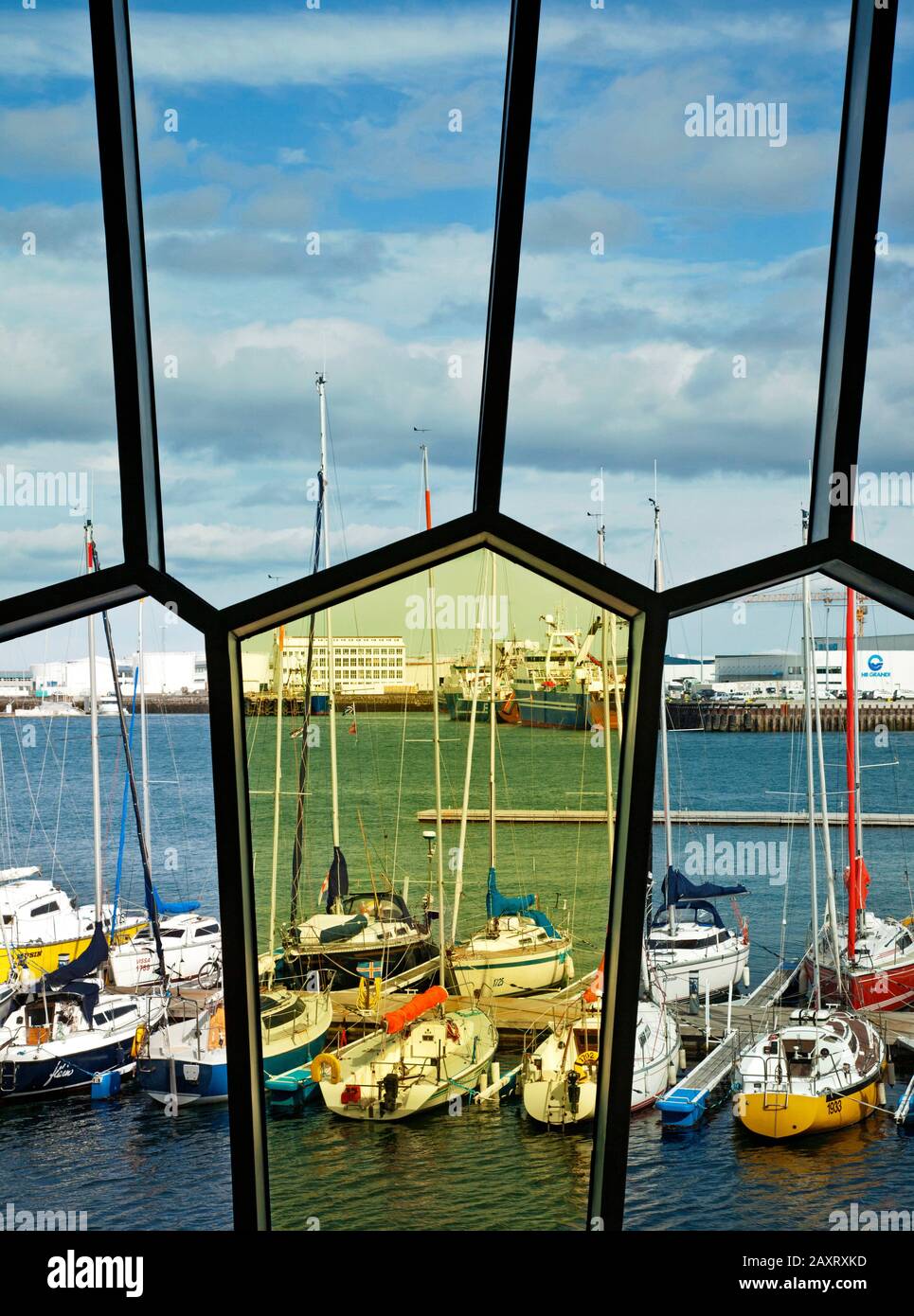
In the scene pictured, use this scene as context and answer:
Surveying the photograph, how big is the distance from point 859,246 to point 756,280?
29.0 inches

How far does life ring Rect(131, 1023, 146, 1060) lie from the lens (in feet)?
28.7

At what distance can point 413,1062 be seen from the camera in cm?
914

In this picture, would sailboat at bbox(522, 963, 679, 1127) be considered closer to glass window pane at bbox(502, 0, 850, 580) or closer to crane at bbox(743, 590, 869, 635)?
crane at bbox(743, 590, 869, 635)

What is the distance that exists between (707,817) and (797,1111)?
6.82 meters

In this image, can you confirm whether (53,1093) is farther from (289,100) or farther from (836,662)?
(289,100)

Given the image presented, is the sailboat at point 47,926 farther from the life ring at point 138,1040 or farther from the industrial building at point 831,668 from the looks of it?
the industrial building at point 831,668

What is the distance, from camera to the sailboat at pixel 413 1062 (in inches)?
358

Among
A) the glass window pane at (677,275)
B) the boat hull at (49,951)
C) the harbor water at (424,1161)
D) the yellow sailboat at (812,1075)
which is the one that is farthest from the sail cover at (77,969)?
the glass window pane at (677,275)

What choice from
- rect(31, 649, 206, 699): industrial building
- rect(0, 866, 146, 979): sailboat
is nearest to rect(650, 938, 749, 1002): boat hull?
rect(31, 649, 206, 699): industrial building

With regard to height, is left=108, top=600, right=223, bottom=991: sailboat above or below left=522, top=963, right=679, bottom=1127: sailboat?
above

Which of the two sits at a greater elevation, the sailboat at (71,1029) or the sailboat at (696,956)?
the sailboat at (696,956)

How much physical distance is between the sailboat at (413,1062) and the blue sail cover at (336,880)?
953 mm

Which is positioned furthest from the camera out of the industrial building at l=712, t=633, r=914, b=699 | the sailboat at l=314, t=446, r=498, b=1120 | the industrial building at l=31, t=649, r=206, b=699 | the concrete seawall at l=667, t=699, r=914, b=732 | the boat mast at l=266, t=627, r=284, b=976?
the sailboat at l=314, t=446, r=498, b=1120

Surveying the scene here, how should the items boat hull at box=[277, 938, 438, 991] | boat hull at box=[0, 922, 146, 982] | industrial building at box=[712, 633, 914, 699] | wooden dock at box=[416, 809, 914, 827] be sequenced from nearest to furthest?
industrial building at box=[712, 633, 914, 699] < boat hull at box=[0, 922, 146, 982] < boat hull at box=[277, 938, 438, 991] < wooden dock at box=[416, 809, 914, 827]
